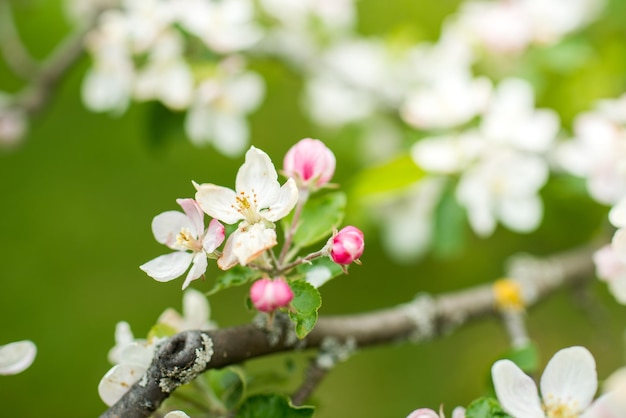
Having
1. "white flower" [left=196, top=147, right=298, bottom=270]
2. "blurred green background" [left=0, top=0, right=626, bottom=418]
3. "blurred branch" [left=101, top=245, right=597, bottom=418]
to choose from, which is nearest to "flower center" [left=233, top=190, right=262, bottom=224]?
"white flower" [left=196, top=147, right=298, bottom=270]

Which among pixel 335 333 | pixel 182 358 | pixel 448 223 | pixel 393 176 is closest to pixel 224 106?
pixel 393 176

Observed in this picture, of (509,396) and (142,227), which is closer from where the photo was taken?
(509,396)

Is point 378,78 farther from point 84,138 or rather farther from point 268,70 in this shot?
point 84,138

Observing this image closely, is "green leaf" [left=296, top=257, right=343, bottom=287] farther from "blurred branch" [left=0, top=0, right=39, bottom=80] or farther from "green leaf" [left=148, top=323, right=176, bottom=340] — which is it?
"blurred branch" [left=0, top=0, right=39, bottom=80]

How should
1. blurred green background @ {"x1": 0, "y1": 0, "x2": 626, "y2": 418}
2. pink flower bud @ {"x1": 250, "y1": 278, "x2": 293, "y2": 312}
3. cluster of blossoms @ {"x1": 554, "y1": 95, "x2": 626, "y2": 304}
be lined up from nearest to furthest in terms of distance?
pink flower bud @ {"x1": 250, "y1": 278, "x2": 293, "y2": 312}
cluster of blossoms @ {"x1": 554, "y1": 95, "x2": 626, "y2": 304}
blurred green background @ {"x1": 0, "y1": 0, "x2": 626, "y2": 418}

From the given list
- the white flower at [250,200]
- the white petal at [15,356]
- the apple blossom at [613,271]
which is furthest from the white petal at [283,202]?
the apple blossom at [613,271]

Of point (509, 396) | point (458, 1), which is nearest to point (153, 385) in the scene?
point (509, 396)

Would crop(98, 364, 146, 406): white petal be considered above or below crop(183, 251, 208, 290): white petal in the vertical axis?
below
